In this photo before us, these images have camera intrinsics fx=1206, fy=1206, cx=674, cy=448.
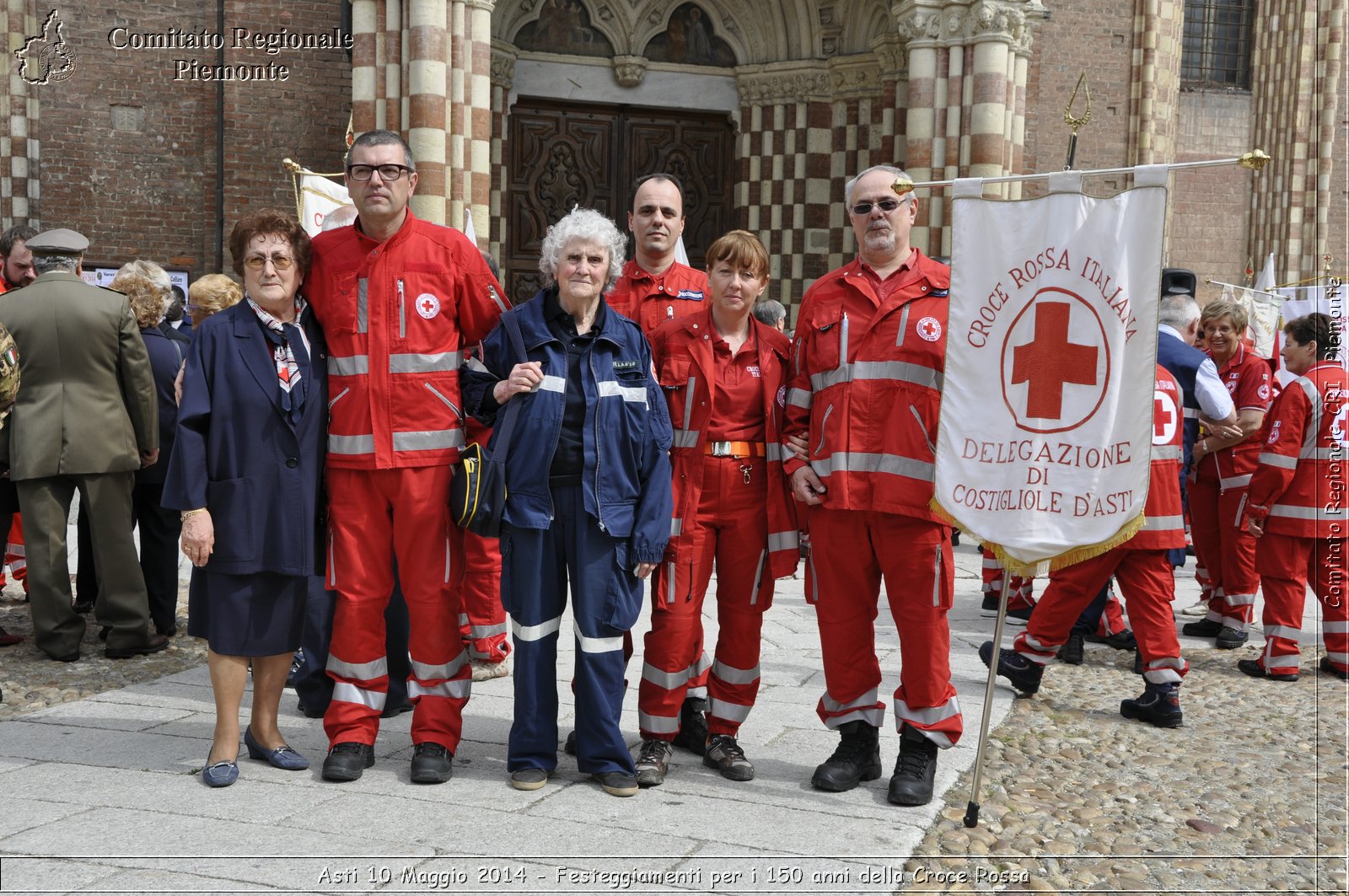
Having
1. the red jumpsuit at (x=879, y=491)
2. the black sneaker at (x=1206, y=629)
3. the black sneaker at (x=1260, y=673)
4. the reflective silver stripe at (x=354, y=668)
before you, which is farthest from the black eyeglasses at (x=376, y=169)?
the black sneaker at (x=1206, y=629)

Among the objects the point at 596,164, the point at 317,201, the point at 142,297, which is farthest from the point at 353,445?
the point at 596,164

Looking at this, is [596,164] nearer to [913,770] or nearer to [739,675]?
[739,675]

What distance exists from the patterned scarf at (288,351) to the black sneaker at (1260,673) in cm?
542

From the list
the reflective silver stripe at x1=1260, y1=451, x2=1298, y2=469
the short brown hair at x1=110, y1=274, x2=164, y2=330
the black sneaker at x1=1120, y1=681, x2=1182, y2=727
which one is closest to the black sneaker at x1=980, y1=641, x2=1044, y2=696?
the black sneaker at x1=1120, y1=681, x2=1182, y2=727

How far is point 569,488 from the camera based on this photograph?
4262mm

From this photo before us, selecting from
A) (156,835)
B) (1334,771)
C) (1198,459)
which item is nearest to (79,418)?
(156,835)

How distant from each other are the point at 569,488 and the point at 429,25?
27.4ft

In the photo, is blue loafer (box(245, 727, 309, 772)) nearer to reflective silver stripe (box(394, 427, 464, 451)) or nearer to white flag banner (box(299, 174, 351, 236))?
reflective silver stripe (box(394, 427, 464, 451))

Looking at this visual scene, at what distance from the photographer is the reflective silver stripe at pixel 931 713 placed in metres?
4.26

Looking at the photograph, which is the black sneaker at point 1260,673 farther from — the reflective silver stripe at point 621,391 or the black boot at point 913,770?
the reflective silver stripe at point 621,391

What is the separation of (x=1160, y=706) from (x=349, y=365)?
3.96 metres

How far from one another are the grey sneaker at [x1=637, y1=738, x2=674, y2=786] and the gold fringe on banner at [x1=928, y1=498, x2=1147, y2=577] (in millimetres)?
1328

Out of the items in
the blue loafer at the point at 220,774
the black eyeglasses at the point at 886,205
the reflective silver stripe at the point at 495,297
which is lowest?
the blue loafer at the point at 220,774

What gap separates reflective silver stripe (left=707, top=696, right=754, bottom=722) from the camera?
179 inches
